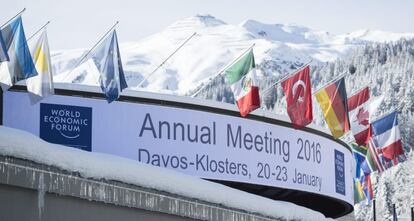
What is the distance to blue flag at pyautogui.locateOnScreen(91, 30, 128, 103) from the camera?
73.2 feet

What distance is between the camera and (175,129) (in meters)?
23.8

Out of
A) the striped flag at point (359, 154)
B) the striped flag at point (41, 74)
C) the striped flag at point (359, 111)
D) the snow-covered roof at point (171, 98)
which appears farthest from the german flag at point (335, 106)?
the striped flag at point (41, 74)

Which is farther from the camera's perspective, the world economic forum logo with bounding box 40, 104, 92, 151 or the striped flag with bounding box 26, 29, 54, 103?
the world economic forum logo with bounding box 40, 104, 92, 151

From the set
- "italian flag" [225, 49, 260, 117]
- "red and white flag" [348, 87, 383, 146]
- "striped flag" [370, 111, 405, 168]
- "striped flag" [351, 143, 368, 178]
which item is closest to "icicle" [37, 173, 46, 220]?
"italian flag" [225, 49, 260, 117]

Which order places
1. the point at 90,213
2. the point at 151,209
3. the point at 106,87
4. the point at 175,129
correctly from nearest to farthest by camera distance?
the point at 90,213 → the point at 151,209 → the point at 106,87 → the point at 175,129

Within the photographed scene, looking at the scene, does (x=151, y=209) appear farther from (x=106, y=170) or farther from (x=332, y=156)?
(x=332, y=156)

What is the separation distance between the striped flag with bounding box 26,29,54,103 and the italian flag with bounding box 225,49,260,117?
4.78 m

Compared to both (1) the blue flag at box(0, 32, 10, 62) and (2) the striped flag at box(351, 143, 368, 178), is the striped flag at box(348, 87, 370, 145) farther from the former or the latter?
(1) the blue flag at box(0, 32, 10, 62)

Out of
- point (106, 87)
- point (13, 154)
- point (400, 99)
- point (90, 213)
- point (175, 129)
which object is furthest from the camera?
point (400, 99)

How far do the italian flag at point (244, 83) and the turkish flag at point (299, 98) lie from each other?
136cm

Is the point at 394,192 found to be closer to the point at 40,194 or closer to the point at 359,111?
the point at 359,111

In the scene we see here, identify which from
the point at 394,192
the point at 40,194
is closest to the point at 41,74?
the point at 40,194

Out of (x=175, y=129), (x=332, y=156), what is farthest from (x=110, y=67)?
(x=332, y=156)

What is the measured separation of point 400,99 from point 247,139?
178856mm
